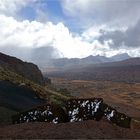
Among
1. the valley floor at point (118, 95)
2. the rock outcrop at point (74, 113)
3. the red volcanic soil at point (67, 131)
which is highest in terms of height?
the valley floor at point (118, 95)

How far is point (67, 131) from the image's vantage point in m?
16.2

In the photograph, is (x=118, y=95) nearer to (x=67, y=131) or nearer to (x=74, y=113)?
(x=74, y=113)

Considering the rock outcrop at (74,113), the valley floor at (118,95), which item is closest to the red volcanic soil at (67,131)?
the rock outcrop at (74,113)

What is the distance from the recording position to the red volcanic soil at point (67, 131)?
15.5 metres

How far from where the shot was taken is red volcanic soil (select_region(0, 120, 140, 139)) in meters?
15.5

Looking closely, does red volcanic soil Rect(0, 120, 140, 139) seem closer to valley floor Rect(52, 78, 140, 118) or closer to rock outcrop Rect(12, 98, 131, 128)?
rock outcrop Rect(12, 98, 131, 128)

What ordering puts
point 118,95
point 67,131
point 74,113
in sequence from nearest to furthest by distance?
1. point 67,131
2. point 74,113
3. point 118,95

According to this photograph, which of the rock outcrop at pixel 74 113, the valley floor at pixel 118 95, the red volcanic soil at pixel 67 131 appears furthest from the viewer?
the valley floor at pixel 118 95

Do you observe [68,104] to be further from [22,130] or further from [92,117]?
[22,130]

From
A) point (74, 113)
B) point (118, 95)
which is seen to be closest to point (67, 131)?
Result: point (74, 113)

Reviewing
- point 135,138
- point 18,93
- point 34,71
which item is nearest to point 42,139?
point 135,138

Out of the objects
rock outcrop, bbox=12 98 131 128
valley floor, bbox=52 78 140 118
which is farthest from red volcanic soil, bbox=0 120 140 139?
valley floor, bbox=52 78 140 118

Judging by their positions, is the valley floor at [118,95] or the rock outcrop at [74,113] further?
the valley floor at [118,95]

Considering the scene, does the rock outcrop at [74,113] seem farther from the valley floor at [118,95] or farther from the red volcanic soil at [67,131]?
the valley floor at [118,95]
